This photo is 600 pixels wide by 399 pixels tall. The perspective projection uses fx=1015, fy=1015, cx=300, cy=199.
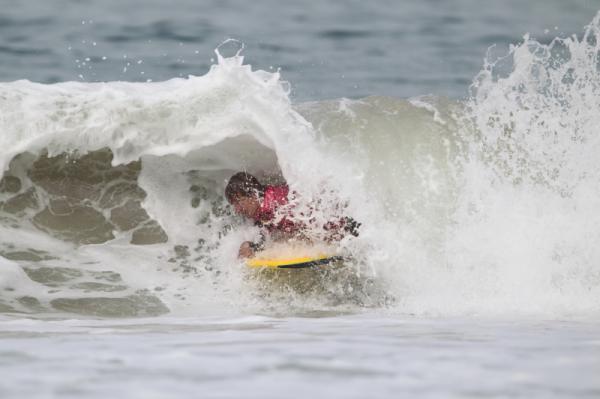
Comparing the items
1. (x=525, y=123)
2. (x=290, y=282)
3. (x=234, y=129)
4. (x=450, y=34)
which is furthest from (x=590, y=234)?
(x=450, y=34)

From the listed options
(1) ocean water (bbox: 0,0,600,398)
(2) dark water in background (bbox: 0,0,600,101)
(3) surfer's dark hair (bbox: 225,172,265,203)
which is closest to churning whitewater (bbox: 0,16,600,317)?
(1) ocean water (bbox: 0,0,600,398)

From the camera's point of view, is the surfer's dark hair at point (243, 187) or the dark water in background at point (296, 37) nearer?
the surfer's dark hair at point (243, 187)

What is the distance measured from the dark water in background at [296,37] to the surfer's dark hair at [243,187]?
616 cm

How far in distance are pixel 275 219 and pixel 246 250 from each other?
305mm

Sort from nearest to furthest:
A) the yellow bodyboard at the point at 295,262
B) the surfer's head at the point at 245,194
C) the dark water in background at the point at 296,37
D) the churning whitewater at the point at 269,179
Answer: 1. the yellow bodyboard at the point at 295,262
2. the churning whitewater at the point at 269,179
3. the surfer's head at the point at 245,194
4. the dark water in background at the point at 296,37

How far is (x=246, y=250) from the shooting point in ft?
22.4

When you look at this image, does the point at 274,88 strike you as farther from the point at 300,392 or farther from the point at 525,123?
the point at 300,392

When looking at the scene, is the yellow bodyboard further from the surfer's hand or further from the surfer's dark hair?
the surfer's dark hair

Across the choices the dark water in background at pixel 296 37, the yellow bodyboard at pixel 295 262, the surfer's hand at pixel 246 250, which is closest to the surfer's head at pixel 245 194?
the surfer's hand at pixel 246 250

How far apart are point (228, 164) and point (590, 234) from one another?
2829 millimetres

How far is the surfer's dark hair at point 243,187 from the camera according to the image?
698 cm

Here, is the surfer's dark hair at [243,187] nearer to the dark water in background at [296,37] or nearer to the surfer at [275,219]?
the surfer at [275,219]

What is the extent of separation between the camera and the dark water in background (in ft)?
51.6

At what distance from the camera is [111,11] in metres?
20.1
